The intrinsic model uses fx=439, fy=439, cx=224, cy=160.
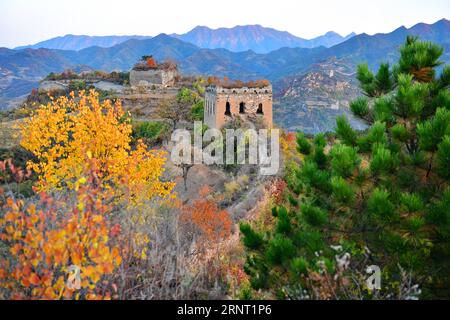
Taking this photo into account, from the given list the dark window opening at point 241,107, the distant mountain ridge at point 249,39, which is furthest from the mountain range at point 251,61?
the dark window opening at point 241,107

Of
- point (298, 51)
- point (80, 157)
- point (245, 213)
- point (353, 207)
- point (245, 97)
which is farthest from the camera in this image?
point (298, 51)

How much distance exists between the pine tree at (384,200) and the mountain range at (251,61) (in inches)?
2183

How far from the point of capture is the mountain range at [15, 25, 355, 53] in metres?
157

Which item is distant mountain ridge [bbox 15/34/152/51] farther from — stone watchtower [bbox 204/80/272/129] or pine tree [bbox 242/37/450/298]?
pine tree [bbox 242/37/450/298]

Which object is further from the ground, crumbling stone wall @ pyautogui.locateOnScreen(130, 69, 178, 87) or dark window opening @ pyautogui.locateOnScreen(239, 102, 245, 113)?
crumbling stone wall @ pyautogui.locateOnScreen(130, 69, 178, 87)

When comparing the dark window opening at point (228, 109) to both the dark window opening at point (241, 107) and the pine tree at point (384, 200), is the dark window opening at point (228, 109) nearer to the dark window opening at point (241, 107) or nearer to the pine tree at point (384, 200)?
the dark window opening at point (241, 107)

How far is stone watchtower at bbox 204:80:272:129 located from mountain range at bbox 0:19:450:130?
110ft

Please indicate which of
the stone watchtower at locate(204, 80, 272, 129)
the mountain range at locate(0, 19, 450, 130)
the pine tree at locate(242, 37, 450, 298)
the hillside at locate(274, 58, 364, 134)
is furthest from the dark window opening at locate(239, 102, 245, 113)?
the mountain range at locate(0, 19, 450, 130)

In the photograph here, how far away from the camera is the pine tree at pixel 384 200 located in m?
5.58

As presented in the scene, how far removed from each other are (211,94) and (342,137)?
2292 cm

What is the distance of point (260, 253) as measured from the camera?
649cm
